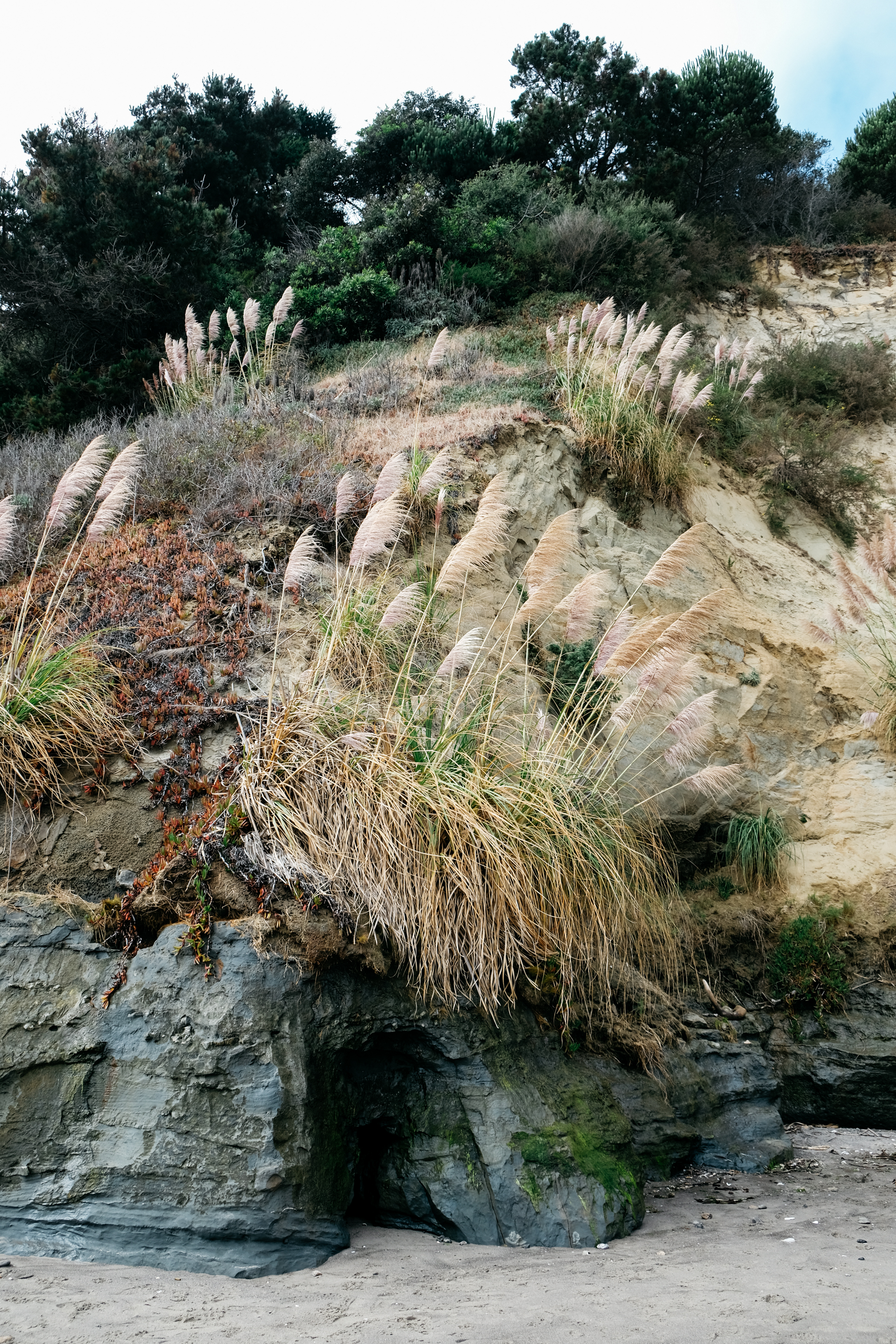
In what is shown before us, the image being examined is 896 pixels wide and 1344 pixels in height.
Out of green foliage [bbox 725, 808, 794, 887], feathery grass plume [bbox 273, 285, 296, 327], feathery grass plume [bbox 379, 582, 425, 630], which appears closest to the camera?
feathery grass plume [bbox 379, 582, 425, 630]

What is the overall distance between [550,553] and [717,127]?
1783 centimetres

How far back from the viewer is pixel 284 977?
15.6ft

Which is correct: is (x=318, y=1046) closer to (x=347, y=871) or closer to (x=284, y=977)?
(x=284, y=977)

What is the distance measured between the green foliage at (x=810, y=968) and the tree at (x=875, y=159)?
1863cm

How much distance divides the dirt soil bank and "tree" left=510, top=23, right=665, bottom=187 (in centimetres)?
2002

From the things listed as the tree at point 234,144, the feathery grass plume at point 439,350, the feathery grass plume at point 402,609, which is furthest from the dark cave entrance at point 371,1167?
the tree at point 234,144

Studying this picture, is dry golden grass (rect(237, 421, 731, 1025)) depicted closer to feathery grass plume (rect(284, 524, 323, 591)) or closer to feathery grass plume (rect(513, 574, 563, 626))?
feathery grass plume (rect(513, 574, 563, 626))

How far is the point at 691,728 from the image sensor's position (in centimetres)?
623

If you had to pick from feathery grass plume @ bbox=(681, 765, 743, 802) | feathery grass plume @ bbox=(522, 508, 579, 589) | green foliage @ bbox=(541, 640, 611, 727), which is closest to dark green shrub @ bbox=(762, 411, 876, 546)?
green foliage @ bbox=(541, 640, 611, 727)

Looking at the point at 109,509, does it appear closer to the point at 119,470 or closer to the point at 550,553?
the point at 119,470

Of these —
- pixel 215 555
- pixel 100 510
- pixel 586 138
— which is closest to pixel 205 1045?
pixel 100 510

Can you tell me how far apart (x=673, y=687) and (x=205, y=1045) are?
150 inches

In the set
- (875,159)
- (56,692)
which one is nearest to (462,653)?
(56,692)

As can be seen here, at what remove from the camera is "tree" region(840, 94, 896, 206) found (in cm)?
2006
